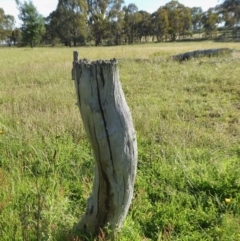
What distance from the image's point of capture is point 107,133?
164 cm

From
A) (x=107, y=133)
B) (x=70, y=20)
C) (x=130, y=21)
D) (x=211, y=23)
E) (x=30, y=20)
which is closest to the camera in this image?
(x=107, y=133)

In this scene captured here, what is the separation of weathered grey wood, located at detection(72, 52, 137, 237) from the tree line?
60204 mm

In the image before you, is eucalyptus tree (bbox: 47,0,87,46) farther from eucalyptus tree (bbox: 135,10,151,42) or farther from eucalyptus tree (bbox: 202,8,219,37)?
eucalyptus tree (bbox: 202,8,219,37)

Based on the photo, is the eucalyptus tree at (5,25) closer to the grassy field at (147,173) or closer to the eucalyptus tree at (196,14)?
the eucalyptus tree at (196,14)

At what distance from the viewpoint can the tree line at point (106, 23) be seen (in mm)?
56656

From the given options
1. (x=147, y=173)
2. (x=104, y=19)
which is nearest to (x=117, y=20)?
(x=104, y=19)

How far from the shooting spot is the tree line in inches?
2231

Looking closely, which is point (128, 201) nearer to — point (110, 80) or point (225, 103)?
point (110, 80)

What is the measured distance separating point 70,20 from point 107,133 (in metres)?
64.9

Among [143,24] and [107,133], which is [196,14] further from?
[107,133]

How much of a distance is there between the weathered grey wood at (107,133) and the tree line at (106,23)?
6020cm

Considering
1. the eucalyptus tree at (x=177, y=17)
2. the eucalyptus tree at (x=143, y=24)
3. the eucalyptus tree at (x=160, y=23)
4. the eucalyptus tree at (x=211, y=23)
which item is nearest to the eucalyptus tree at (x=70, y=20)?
the eucalyptus tree at (x=143, y=24)

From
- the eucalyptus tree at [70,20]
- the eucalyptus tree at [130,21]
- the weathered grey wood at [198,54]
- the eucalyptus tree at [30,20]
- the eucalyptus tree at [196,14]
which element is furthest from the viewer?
the eucalyptus tree at [196,14]

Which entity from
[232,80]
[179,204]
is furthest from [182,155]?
[232,80]
